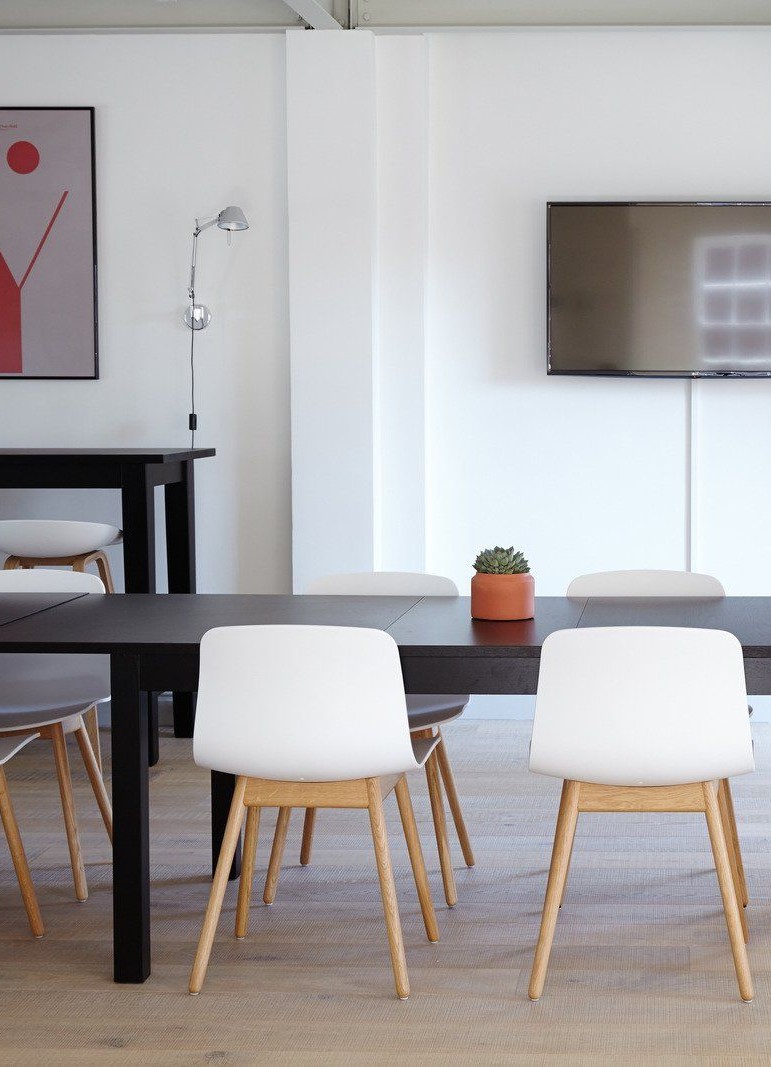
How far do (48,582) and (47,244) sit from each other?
2189mm

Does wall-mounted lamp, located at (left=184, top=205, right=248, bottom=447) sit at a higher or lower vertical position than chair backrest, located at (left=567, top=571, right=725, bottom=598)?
higher

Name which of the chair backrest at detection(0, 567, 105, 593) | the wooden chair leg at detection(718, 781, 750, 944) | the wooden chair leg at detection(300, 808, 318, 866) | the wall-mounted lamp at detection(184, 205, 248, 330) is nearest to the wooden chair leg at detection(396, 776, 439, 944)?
the wooden chair leg at detection(300, 808, 318, 866)

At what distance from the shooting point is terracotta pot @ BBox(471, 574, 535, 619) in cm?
286

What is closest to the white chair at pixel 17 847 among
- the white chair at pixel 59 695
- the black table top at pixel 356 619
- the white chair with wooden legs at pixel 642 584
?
the white chair at pixel 59 695

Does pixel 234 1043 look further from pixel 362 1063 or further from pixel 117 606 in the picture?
pixel 117 606

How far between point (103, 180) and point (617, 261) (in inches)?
84.2

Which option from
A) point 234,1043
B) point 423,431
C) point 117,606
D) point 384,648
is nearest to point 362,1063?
point 234,1043

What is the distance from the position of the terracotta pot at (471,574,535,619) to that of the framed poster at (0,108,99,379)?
2.89 metres

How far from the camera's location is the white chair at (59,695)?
10.1 ft

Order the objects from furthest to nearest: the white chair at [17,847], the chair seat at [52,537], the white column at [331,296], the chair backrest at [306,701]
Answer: the white column at [331,296], the chair seat at [52,537], the white chair at [17,847], the chair backrest at [306,701]

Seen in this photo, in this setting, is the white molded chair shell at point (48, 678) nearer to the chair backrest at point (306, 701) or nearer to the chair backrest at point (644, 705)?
the chair backrest at point (306, 701)

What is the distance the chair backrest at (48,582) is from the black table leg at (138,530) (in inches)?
31.0

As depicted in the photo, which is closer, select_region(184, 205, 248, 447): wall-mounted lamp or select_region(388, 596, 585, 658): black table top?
select_region(388, 596, 585, 658): black table top

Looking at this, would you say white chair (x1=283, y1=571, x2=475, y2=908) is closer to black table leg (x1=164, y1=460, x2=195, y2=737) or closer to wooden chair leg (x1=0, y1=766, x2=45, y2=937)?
wooden chair leg (x1=0, y1=766, x2=45, y2=937)
